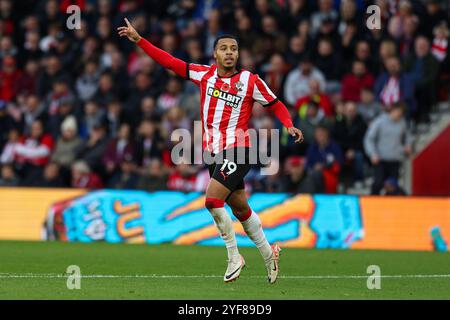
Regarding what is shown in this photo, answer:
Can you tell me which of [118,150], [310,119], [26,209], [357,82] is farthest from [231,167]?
[118,150]

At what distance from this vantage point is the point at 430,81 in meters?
20.7

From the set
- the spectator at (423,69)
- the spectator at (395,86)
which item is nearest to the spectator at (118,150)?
the spectator at (395,86)

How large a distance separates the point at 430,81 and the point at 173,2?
275 inches

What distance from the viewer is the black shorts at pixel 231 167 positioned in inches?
455

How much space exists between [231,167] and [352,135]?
9.10m

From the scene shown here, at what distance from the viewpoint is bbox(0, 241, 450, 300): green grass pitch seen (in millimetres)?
10422

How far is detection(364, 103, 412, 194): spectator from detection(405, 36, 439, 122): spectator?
39.6 inches

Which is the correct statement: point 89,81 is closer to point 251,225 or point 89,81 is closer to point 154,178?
point 154,178

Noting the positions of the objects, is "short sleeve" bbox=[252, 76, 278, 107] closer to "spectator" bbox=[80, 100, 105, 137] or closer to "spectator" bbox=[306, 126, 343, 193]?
"spectator" bbox=[306, 126, 343, 193]

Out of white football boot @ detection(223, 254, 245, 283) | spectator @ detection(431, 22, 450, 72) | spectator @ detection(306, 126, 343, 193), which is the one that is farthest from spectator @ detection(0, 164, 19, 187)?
white football boot @ detection(223, 254, 245, 283)

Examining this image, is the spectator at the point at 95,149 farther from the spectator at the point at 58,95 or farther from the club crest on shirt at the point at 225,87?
the club crest on shirt at the point at 225,87

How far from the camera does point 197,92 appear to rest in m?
22.7

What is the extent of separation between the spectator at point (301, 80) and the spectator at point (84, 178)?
403 cm
